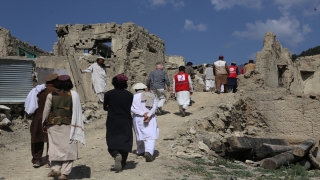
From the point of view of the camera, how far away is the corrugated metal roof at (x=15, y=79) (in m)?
10.4

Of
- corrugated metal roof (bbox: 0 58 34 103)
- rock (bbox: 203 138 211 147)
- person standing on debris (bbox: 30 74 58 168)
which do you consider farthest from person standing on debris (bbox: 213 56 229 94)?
person standing on debris (bbox: 30 74 58 168)

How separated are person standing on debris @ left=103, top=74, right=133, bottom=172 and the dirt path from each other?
0.32 m

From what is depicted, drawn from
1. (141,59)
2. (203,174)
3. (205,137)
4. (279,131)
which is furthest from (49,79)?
(141,59)

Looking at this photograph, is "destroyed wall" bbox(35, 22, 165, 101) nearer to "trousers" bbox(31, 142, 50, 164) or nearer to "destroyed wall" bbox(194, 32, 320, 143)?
"destroyed wall" bbox(194, 32, 320, 143)

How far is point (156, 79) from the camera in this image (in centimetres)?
1005

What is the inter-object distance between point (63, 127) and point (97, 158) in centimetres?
177

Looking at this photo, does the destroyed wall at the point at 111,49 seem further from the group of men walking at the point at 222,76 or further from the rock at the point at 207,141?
the rock at the point at 207,141

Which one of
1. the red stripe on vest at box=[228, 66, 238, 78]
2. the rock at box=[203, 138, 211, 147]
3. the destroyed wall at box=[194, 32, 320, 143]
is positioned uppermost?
the red stripe on vest at box=[228, 66, 238, 78]

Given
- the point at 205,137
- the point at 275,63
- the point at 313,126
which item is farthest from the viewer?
the point at 275,63

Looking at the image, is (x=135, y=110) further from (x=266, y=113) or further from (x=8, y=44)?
(x=8, y=44)

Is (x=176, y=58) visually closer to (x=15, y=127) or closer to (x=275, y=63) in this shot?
(x=275, y=63)

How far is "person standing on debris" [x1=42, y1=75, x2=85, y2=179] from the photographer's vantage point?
516 cm

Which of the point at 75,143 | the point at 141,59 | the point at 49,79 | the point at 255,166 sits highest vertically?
the point at 141,59

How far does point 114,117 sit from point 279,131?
5663 millimetres
